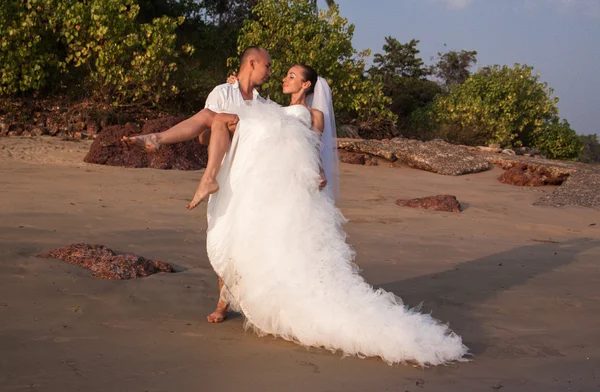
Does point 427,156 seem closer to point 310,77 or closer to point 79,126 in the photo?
point 79,126

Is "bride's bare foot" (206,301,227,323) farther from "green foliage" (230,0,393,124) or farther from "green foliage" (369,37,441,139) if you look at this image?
"green foliage" (369,37,441,139)

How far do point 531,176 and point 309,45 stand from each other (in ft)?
24.6

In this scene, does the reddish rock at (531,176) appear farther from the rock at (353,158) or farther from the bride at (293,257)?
the bride at (293,257)

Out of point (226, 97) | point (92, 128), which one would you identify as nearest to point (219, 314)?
point (226, 97)

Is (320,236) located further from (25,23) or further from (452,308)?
(25,23)

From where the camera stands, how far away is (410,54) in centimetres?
3497

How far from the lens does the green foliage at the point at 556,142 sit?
89.8 feet

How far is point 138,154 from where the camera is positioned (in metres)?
12.3

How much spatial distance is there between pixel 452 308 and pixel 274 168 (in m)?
1.96

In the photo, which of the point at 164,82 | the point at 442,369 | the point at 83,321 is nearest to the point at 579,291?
the point at 442,369

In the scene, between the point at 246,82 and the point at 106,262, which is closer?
the point at 246,82

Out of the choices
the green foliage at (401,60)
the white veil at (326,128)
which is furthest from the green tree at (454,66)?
the white veil at (326,128)

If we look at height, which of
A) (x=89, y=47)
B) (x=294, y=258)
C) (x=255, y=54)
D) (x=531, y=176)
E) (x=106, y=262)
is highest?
(x=89, y=47)

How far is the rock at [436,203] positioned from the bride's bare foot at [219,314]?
649 centimetres
